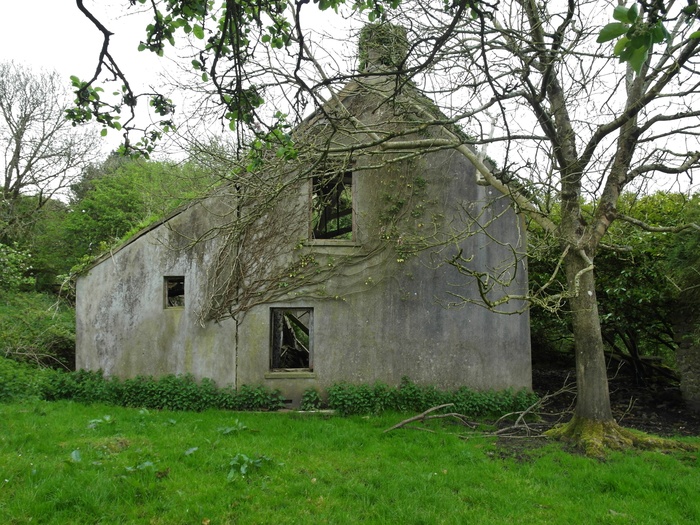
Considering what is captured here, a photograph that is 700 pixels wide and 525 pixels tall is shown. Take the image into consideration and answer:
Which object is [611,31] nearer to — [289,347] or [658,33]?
[658,33]

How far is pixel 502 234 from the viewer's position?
10.2m

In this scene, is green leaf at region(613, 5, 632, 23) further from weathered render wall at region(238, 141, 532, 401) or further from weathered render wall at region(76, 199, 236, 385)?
weathered render wall at region(76, 199, 236, 385)

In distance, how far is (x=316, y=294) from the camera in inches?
387

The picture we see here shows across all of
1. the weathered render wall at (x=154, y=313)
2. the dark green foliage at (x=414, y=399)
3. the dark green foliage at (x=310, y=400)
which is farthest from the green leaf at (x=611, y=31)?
the weathered render wall at (x=154, y=313)

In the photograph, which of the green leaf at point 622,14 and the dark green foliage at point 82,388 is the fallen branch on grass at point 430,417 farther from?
the green leaf at point 622,14

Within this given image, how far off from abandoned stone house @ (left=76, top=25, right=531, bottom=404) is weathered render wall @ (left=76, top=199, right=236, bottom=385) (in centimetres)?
2

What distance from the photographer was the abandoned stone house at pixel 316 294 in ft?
31.7

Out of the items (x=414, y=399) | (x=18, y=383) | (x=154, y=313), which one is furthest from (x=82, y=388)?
(x=414, y=399)

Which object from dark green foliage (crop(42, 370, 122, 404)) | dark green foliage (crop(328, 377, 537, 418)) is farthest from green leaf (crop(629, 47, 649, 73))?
dark green foliage (crop(42, 370, 122, 404))

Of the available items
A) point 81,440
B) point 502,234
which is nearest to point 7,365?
point 81,440

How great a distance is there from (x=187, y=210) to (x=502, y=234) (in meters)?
6.98

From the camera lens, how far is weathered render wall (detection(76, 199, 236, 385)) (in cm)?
963

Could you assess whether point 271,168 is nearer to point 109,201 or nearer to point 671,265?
point 671,265

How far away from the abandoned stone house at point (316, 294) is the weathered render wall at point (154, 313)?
2 cm
